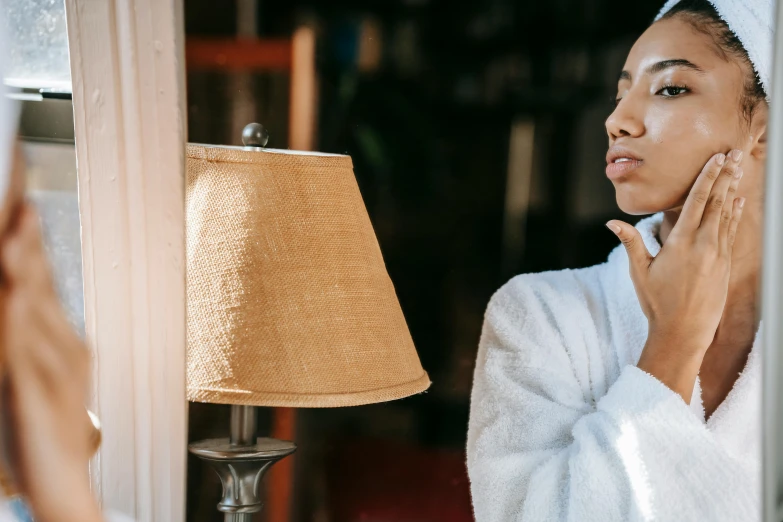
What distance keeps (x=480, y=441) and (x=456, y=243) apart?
252 millimetres

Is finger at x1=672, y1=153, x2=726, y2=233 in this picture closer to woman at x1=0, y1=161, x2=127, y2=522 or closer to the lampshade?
the lampshade

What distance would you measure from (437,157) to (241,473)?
1.49 feet

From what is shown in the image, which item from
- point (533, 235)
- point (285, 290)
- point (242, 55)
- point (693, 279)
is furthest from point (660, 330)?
point (242, 55)

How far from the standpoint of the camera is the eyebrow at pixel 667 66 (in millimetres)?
834

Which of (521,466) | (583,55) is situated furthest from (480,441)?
(583,55)

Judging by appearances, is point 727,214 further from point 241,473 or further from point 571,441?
point 241,473

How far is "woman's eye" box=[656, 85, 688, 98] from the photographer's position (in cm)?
84

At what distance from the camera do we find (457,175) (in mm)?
922

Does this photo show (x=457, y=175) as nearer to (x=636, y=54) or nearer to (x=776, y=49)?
(x=636, y=54)

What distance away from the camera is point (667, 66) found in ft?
2.80

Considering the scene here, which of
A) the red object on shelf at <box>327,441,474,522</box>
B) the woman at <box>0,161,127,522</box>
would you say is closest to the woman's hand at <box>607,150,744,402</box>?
the red object on shelf at <box>327,441,474,522</box>

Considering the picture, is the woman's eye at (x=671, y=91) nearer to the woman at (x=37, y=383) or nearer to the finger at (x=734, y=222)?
the finger at (x=734, y=222)

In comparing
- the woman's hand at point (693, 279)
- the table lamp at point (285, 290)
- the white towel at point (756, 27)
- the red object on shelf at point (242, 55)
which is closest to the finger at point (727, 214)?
the woman's hand at point (693, 279)

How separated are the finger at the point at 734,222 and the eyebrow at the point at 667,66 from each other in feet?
0.52
